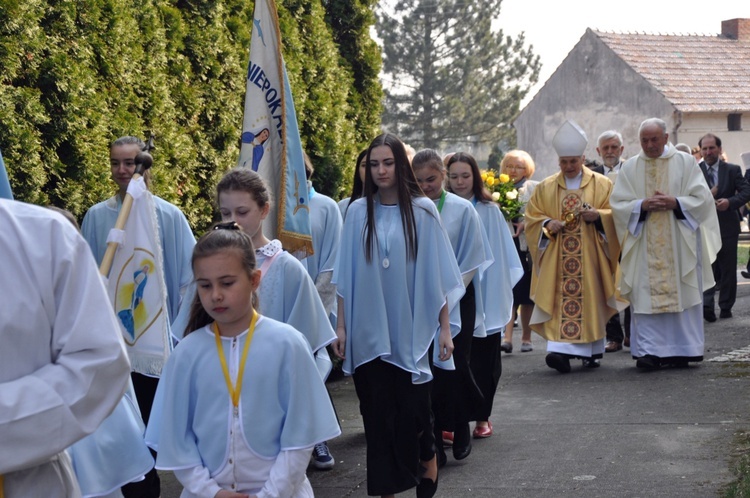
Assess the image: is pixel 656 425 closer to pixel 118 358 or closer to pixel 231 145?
pixel 231 145

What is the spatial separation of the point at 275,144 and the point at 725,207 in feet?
28.0

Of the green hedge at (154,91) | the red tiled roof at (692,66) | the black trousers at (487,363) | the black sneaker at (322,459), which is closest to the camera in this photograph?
the green hedge at (154,91)

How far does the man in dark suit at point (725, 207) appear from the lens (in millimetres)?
13742

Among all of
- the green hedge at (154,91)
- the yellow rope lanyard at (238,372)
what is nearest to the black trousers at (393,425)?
the green hedge at (154,91)

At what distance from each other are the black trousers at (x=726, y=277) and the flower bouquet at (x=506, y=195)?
2.94 meters

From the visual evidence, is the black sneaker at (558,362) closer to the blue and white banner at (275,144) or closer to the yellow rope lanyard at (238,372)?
the blue and white banner at (275,144)

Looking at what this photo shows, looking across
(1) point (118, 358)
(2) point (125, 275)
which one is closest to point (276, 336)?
(1) point (118, 358)

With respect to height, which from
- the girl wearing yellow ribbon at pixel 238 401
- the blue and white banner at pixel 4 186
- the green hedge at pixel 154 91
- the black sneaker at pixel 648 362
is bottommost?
the black sneaker at pixel 648 362

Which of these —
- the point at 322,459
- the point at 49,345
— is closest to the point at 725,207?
the point at 322,459

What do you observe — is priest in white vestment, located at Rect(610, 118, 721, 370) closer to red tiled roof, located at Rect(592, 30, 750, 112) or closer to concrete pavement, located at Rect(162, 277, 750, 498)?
concrete pavement, located at Rect(162, 277, 750, 498)

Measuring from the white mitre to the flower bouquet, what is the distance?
48.5 inches

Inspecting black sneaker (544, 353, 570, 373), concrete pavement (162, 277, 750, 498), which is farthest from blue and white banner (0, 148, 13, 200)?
black sneaker (544, 353, 570, 373)

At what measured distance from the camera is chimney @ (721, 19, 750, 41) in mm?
46531

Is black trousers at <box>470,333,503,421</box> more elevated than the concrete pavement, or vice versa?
black trousers at <box>470,333,503,421</box>
